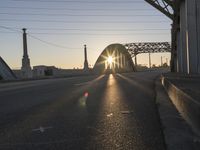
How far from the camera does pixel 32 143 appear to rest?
853cm

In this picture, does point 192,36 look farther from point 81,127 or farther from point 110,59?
point 110,59

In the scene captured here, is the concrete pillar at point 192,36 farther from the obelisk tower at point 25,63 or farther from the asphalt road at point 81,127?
the obelisk tower at point 25,63

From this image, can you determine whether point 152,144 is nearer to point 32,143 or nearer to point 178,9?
point 32,143

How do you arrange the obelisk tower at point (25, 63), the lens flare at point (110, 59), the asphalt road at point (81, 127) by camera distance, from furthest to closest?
the lens flare at point (110, 59)
the obelisk tower at point (25, 63)
the asphalt road at point (81, 127)

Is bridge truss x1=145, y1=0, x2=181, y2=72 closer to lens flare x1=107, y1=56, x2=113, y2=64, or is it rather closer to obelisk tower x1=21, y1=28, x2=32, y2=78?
obelisk tower x1=21, y1=28, x2=32, y2=78

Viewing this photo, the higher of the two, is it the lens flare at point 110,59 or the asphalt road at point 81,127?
the lens flare at point 110,59

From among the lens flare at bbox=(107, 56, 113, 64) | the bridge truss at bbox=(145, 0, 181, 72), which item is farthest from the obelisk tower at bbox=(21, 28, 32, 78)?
the lens flare at bbox=(107, 56, 113, 64)

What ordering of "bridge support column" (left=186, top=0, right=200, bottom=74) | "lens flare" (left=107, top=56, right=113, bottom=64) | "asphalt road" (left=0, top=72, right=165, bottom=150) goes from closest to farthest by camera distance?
"asphalt road" (left=0, top=72, right=165, bottom=150), "bridge support column" (left=186, top=0, right=200, bottom=74), "lens flare" (left=107, top=56, right=113, bottom=64)

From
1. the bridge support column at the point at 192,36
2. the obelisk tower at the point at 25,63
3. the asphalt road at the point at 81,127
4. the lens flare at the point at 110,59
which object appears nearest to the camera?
the asphalt road at the point at 81,127

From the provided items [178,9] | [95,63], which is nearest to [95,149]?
[178,9]

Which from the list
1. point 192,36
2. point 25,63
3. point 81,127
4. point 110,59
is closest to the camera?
point 81,127

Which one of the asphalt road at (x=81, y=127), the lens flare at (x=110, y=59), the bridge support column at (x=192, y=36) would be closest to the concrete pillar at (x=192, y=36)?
the bridge support column at (x=192, y=36)

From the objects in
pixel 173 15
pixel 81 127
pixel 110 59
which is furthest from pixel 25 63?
pixel 110 59

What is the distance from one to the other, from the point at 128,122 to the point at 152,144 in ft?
9.54
